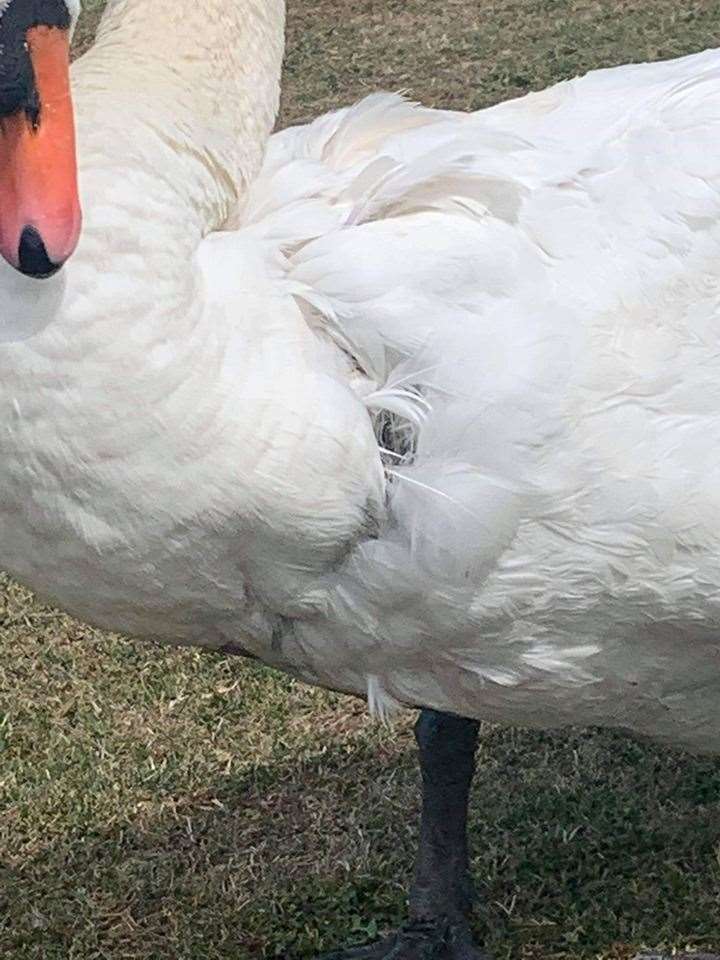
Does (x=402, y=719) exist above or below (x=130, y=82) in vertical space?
below

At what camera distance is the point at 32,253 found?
2.10m

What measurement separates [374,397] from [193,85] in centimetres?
53

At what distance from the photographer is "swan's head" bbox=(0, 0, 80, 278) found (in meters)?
2.09

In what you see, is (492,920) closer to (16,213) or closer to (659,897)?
(659,897)

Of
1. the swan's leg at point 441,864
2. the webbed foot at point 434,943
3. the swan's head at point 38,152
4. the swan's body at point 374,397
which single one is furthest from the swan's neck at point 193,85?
the webbed foot at point 434,943

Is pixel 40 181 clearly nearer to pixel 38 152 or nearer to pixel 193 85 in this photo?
pixel 38 152

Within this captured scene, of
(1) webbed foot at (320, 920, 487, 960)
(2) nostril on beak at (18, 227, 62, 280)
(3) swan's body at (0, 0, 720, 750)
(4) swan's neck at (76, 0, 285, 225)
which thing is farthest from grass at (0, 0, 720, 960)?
(2) nostril on beak at (18, 227, 62, 280)

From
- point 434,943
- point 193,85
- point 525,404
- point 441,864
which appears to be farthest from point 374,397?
point 434,943

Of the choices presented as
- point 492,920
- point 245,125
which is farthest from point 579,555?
point 492,920

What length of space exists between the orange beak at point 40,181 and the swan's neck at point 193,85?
0.79 ft

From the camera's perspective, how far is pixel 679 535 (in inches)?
95.4

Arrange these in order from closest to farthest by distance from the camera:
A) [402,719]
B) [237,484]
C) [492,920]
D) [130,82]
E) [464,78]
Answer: [237,484], [130,82], [492,920], [402,719], [464,78]

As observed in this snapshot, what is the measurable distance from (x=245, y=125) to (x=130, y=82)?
0.19 metres

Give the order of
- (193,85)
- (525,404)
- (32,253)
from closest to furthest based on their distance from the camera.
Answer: (32,253), (525,404), (193,85)
